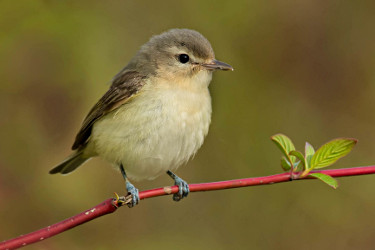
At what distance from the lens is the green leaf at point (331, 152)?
1685mm

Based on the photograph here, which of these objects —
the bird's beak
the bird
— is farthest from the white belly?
the bird's beak

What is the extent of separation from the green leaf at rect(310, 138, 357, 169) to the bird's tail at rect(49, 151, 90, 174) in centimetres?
223

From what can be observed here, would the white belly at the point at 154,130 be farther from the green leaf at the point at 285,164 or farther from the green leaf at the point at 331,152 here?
the green leaf at the point at 331,152

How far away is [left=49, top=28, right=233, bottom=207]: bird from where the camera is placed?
3.01 meters

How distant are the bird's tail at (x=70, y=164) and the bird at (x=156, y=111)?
0.14m

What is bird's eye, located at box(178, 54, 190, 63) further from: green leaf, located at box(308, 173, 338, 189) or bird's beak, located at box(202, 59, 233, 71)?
green leaf, located at box(308, 173, 338, 189)

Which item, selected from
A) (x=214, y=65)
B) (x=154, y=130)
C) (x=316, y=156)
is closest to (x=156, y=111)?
(x=154, y=130)

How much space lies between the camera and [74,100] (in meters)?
3.67

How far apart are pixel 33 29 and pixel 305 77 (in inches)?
84.7

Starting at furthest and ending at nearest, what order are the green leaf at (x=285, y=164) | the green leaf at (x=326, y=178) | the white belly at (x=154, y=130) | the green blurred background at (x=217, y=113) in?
the green blurred background at (x=217, y=113) < the white belly at (x=154, y=130) < the green leaf at (x=285, y=164) < the green leaf at (x=326, y=178)

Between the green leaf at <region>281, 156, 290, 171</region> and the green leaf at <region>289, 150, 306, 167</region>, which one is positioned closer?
the green leaf at <region>289, 150, 306, 167</region>

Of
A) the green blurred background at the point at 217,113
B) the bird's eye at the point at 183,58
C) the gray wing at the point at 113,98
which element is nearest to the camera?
the gray wing at the point at 113,98

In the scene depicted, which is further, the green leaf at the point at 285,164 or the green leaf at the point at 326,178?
the green leaf at the point at 285,164

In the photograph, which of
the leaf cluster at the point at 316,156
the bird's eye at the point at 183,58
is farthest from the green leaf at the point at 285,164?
the bird's eye at the point at 183,58
